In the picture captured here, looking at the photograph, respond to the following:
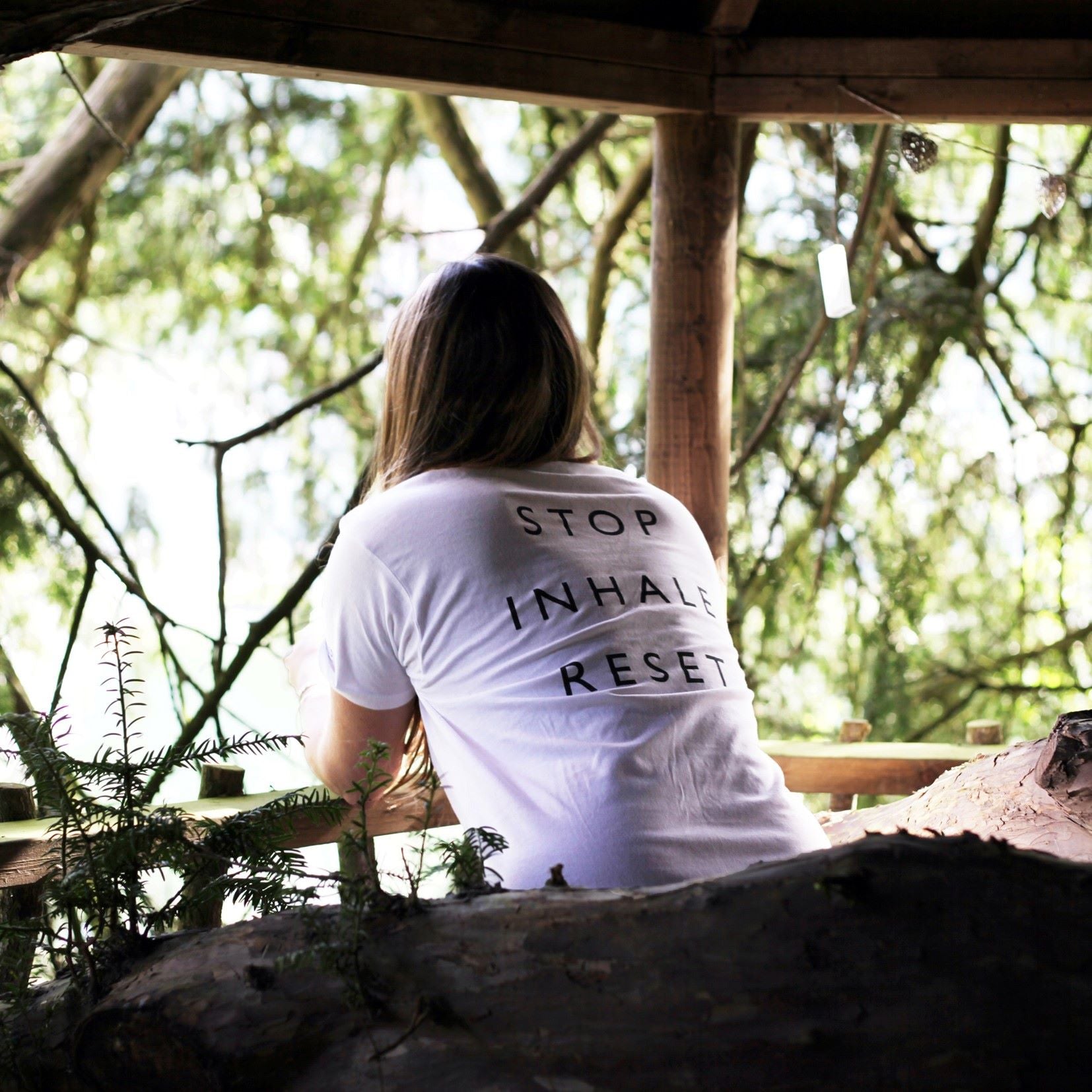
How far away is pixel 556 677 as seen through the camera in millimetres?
1334

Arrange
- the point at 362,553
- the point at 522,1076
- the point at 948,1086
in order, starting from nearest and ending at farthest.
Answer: the point at 948,1086 → the point at 522,1076 → the point at 362,553

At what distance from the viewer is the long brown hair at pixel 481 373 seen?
5.03 feet

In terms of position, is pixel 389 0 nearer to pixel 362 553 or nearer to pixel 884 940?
pixel 362 553

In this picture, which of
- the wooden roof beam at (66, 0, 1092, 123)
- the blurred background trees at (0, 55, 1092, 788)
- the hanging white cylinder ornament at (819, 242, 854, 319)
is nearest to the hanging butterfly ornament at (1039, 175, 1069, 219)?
the wooden roof beam at (66, 0, 1092, 123)

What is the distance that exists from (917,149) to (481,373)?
5.20 feet

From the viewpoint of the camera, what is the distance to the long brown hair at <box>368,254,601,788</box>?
1534 mm

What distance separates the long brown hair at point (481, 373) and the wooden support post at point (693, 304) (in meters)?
1.03

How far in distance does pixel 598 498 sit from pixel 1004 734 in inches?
135

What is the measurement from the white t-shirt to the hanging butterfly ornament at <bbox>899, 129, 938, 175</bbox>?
158cm

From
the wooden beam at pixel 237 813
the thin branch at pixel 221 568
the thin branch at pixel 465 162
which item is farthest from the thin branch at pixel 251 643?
the thin branch at pixel 465 162

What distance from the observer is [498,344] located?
1540 millimetres

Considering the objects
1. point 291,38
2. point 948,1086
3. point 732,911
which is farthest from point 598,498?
point 291,38

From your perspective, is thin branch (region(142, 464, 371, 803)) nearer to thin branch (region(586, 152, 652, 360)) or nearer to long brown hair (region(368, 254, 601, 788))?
→ long brown hair (region(368, 254, 601, 788))

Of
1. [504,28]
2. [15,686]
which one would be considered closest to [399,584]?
[504,28]
